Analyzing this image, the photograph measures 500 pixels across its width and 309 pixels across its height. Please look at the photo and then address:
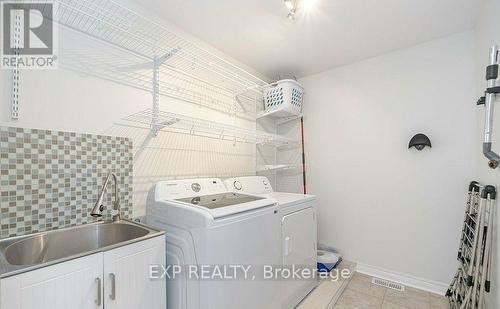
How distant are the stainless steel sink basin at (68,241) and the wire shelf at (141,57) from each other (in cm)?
108

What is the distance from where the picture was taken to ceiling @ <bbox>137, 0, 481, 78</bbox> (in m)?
1.84

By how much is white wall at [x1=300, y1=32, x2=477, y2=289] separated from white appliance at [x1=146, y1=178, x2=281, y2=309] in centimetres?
138

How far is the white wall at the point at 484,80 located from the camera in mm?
1514

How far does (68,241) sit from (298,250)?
180 centimetres

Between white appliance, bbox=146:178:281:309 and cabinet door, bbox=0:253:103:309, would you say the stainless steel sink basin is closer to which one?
cabinet door, bbox=0:253:103:309

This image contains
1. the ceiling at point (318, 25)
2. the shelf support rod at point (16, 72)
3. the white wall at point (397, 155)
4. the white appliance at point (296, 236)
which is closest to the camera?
the shelf support rod at point (16, 72)

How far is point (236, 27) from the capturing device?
7.04ft

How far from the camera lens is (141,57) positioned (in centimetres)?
189

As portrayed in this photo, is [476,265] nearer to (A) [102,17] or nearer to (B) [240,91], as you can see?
(B) [240,91]

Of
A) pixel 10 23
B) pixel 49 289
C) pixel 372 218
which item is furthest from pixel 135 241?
pixel 372 218

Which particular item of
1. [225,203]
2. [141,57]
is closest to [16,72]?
[141,57]

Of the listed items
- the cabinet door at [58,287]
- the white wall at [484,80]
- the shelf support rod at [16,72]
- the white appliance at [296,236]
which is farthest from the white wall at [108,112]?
the white wall at [484,80]

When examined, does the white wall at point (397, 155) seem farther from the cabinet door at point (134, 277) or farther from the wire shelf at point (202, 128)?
the cabinet door at point (134, 277)

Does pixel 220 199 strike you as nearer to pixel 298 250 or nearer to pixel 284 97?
pixel 298 250
